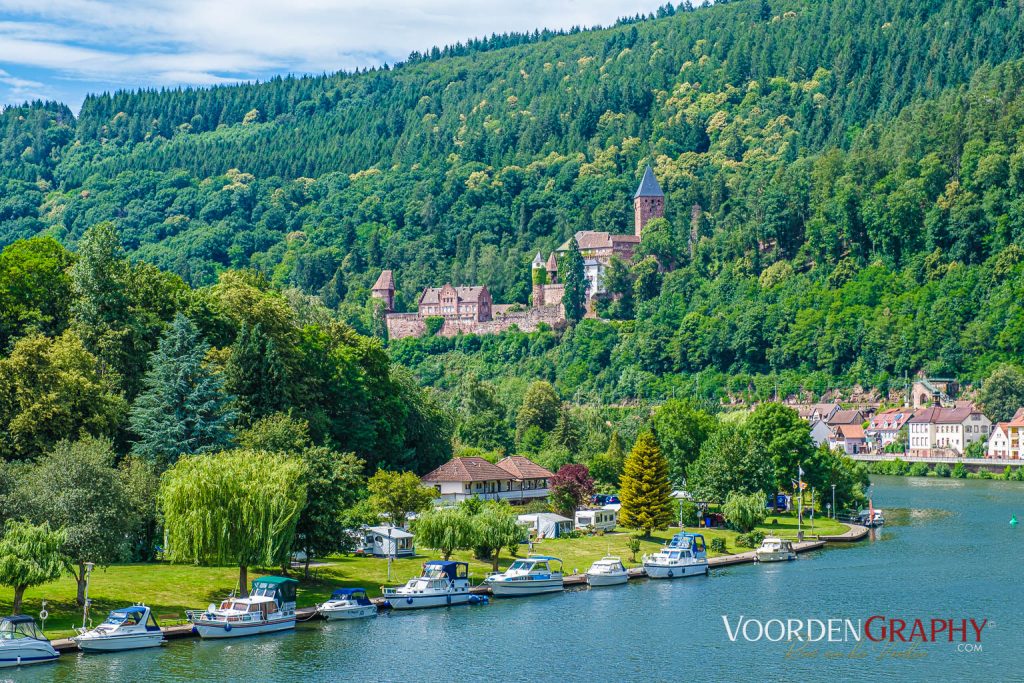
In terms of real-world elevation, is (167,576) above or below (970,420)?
below

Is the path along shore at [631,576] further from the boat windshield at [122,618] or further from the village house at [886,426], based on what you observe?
the village house at [886,426]

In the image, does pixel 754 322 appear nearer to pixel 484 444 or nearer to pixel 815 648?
pixel 484 444

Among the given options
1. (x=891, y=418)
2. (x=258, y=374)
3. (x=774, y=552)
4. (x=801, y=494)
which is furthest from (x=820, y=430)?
(x=258, y=374)

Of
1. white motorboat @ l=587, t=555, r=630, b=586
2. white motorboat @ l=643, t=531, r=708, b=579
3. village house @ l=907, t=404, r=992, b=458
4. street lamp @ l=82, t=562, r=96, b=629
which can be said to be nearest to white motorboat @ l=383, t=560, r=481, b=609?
white motorboat @ l=587, t=555, r=630, b=586

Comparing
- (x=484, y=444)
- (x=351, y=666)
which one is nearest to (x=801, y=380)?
(x=484, y=444)

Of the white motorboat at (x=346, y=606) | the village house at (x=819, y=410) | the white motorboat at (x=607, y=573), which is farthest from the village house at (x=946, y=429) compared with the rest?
the white motorboat at (x=346, y=606)
